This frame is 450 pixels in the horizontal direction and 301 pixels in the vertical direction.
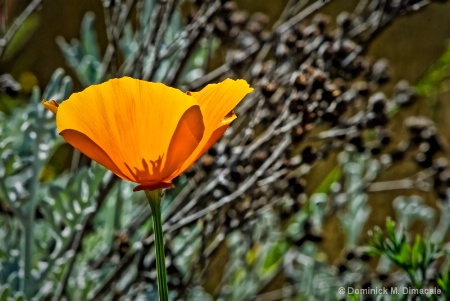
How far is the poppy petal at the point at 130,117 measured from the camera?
707 millimetres

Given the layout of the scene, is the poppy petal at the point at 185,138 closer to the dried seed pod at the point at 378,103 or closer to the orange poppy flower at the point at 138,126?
the orange poppy flower at the point at 138,126

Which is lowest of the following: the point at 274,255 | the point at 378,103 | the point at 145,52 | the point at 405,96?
the point at 274,255

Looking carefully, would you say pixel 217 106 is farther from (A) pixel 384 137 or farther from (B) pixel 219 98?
(A) pixel 384 137

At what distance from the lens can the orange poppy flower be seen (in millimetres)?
704

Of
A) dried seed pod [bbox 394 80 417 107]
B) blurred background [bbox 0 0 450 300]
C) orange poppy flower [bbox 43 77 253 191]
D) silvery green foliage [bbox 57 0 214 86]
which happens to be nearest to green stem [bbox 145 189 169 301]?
orange poppy flower [bbox 43 77 253 191]

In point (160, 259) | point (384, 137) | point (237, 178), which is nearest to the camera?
point (160, 259)

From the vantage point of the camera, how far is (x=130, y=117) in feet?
2.33

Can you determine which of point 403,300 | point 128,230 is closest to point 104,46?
point 128,230

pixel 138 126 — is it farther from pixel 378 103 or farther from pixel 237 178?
pixel 378 103

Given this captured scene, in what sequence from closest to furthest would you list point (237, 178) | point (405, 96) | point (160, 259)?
point (160, 259)
point (237, 178)
point (405, 96)

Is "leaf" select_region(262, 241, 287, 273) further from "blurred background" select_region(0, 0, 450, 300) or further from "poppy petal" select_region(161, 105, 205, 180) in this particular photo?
"poppy petal" select_region(161, 105, 205, 180)

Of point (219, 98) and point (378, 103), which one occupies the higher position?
point (219, 98)

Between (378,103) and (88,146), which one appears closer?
(88,146)

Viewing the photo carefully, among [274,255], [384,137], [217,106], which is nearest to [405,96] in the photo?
[384,137]
